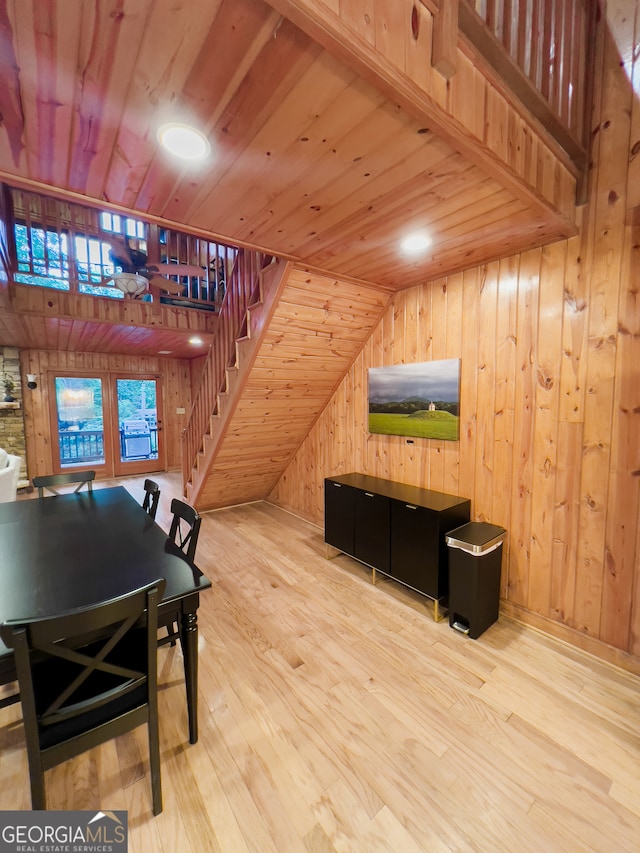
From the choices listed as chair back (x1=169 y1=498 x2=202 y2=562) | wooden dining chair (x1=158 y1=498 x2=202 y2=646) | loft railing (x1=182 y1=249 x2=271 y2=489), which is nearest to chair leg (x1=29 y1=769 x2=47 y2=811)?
wooden dining chair (x1=158 y1=498 x2=202 y2=646)

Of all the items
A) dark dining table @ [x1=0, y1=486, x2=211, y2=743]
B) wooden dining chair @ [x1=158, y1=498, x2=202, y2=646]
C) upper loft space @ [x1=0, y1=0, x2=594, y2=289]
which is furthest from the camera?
wooden dining chair @ [x1=158, y1=498, x2=202, y2=646]

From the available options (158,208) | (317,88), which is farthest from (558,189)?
(158,208)

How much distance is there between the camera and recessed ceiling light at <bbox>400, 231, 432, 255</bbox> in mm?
2127

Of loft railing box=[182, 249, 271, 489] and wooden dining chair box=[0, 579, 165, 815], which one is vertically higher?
loft railing box=[182, 249, 271, 489]

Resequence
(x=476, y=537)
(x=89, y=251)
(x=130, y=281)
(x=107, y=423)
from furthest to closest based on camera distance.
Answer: (x=107, y=423), (x=89, y=251), (x=130, y=281), (x=476, y=537)

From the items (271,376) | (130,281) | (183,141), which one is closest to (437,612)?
(271,376)

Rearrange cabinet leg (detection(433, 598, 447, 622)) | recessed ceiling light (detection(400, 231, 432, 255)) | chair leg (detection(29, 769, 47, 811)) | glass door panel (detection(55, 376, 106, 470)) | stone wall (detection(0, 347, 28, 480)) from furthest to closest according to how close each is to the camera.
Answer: glass door panel (detection(55, 376, 106, 470)), stone wall (detection(0, 347, 28, 480)), cabinet leg (detection(433, 598, 447, 622)), recessed ceiling light (detection(400, 231, 432, 255)), chair leg (detection(29, 769, 47, 811))

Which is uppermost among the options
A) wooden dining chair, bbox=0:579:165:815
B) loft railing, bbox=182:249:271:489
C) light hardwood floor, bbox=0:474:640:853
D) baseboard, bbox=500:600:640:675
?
loft railing, bbox=182:249:271:489

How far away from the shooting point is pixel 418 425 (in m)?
3.09

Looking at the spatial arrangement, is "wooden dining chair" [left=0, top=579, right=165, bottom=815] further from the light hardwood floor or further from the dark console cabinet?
the dark console cabinet

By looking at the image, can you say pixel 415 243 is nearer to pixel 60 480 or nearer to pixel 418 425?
pixel 418 425

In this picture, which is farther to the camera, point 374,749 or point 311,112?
point 374,749

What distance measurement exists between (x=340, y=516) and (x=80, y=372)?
19.6 ft

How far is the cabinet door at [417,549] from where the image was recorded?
2.50 metres
